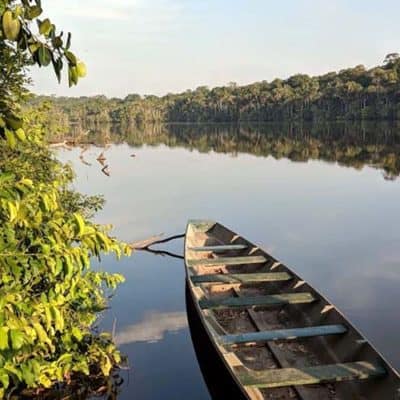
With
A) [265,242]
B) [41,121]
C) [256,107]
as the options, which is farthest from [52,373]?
[256,107]

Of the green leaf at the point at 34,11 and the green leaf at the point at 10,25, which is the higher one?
the green leaf at the point at 34,11

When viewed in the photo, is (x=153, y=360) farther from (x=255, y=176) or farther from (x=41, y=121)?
(x=255, y=176)

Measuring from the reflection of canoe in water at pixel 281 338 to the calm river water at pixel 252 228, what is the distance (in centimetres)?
82

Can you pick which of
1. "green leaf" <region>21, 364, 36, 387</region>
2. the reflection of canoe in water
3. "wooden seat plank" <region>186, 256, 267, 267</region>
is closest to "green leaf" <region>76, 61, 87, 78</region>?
"green leaf" <region>21, 364, 36, 387</region>

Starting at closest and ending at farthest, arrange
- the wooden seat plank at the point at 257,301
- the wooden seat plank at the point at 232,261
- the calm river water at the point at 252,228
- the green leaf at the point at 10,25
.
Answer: the green leaf at the point at 10,25
the wooden seat plank at the point at 257,301
the calm river water at the point at 252,228
the wooden seat plank at the point at 232,261

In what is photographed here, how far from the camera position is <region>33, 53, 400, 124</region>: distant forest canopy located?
71.8 m

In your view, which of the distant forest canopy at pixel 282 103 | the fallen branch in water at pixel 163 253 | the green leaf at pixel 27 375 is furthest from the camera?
the distant forest canopy at pixel 282 103

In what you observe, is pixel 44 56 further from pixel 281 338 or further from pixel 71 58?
pixel 281 338

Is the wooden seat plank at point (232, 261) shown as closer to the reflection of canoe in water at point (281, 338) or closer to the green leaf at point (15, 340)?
the reflection of canoe in water at point (281, 338)

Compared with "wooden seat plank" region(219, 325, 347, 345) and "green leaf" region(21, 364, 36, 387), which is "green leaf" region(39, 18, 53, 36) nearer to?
"green leaf" region(21, 364, 36, 387)

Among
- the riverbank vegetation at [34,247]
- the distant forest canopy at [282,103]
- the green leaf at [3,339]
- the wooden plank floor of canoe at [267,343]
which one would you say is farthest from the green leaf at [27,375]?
the distant forest canopy at [282,103]

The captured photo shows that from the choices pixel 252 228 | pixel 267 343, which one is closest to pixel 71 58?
pixel 267 343

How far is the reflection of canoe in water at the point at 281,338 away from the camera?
446 cm

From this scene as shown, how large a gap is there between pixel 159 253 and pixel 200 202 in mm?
6874
